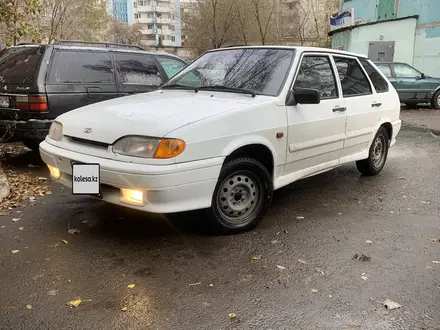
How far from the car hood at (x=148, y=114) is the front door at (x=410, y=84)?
1237cm

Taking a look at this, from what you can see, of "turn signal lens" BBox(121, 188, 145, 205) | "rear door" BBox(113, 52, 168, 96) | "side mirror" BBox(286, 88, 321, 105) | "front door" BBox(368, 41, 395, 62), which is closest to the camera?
"turn signal lens" BBox(121, 188, 145, 205)

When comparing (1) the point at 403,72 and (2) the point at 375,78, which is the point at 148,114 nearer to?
(2) the point at 375,78

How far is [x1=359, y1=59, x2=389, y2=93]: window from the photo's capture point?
18.5 ft

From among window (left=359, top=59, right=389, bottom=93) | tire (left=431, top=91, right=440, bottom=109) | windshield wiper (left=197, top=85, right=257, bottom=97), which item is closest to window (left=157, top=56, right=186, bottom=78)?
windshield wiper (left=197, top=85, right=257, bottom=97)

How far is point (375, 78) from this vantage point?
573cm

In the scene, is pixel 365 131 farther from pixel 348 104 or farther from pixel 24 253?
pixel 24 253

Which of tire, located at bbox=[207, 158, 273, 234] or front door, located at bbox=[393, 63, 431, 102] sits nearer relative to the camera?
tire, located at bbox=[207, 158, 273, 234]

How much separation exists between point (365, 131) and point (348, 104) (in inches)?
24.0

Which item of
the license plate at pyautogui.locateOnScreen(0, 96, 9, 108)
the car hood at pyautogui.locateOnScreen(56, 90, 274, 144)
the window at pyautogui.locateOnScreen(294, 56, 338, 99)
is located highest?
the window at pyautogui.locateOnScreen(294, 56, 338, 99)

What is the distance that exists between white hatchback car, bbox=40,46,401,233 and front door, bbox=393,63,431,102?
10.4m

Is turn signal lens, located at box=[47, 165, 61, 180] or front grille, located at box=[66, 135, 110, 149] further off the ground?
front grille, located at box=[66, 135, 110, 149]

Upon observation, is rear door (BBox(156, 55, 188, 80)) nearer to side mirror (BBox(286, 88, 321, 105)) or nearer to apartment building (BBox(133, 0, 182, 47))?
side mirror (BBox(286, 88, 321, 105))

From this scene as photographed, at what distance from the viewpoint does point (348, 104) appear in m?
4.95

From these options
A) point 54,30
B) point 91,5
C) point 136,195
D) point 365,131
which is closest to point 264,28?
point 91,5
